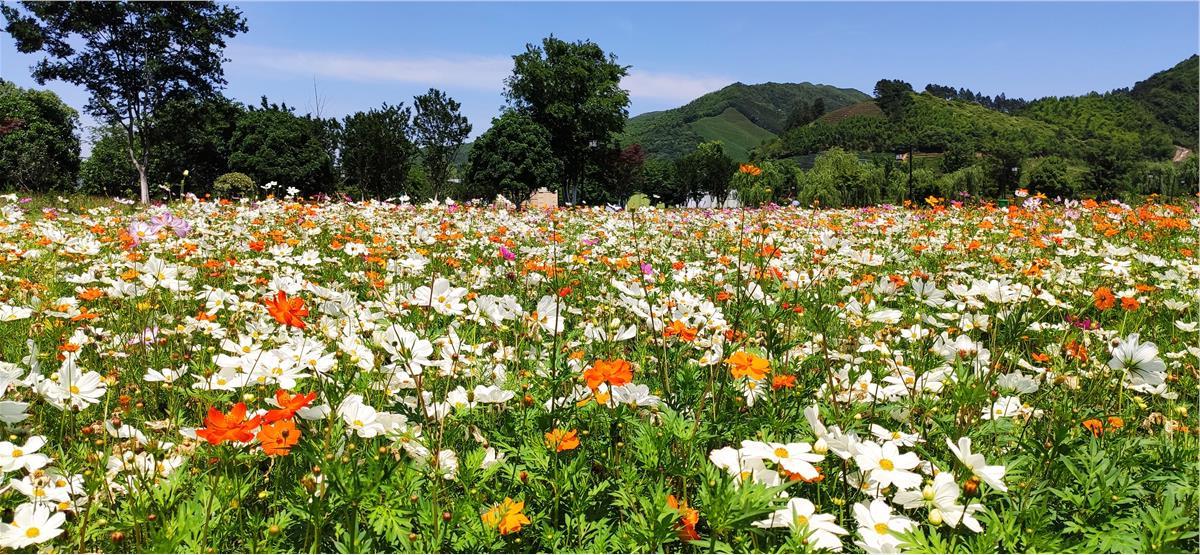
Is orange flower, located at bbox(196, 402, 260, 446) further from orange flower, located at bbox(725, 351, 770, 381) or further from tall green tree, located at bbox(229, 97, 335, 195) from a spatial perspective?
tall green tree, located at bbox(229, 97, 335, 195)

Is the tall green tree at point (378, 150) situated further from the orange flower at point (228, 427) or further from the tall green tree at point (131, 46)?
the orange flower at point (228, 427)

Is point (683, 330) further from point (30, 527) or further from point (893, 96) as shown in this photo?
point (893, 96)

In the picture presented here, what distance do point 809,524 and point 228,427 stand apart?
1.33 meters

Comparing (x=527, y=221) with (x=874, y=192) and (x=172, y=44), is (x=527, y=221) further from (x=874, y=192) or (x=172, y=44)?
(x=172, y=44)

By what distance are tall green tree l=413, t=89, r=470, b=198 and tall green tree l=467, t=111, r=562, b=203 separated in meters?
6.77

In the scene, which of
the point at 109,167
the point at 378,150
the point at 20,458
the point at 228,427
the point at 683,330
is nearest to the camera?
the point at 228,427

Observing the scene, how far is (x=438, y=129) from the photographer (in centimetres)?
3697

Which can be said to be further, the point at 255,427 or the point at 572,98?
the point at 572,98

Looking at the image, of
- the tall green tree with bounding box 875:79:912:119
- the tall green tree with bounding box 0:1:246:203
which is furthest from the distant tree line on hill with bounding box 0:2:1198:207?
the tall green tree with bounding box 875:79:912:119

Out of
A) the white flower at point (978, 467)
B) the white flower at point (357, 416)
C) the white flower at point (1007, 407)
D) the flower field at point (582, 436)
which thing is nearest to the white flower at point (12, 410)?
the flower field at point (582, 436)

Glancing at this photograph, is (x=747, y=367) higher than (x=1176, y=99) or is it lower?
lower

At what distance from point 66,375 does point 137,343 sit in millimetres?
1079

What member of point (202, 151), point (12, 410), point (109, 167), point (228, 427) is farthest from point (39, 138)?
point (228, 427)

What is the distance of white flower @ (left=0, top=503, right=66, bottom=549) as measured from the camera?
4.73 ft
